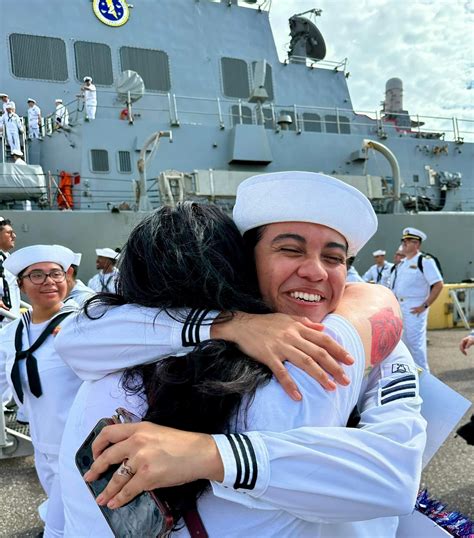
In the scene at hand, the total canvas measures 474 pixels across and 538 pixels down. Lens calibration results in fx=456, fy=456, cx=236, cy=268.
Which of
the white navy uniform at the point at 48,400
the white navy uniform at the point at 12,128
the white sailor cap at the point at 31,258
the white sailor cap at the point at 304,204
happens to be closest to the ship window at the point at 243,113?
the white navy uniform at the point at 12,128

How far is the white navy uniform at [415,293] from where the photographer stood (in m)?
6.18

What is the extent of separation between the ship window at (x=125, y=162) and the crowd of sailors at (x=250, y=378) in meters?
10.7

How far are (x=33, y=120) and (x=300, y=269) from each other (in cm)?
1231

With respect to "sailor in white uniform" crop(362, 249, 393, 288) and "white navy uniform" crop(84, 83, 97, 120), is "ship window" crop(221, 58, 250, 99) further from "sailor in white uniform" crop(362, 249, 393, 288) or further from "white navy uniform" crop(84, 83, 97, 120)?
"sailor in white uniform" crop(362, 249, 393, 288)

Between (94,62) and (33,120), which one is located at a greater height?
(94,62)

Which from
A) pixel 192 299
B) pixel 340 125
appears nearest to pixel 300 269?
pixel 192 299

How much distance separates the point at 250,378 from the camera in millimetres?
880

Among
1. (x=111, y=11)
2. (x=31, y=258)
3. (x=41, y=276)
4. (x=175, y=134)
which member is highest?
(x=111, y=11)

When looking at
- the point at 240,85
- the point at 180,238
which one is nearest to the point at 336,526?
the point at 180,238

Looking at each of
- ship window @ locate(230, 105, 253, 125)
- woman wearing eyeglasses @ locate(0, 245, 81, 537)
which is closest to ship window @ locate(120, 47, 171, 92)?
ship window @ locate(230, 105, 253, 125)

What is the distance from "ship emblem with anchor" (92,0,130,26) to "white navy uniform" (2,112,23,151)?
4534 millimetres

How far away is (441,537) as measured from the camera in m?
1.13

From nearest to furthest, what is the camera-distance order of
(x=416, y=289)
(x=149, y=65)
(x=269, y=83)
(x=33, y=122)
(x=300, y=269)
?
1. (x=300, y=269)
2. (x=416, y=289)
3. (x=33, y=122)
4. (x=149, y=65)
5. (x=269, y=83)

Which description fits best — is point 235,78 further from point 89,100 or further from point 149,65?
point 89,100
